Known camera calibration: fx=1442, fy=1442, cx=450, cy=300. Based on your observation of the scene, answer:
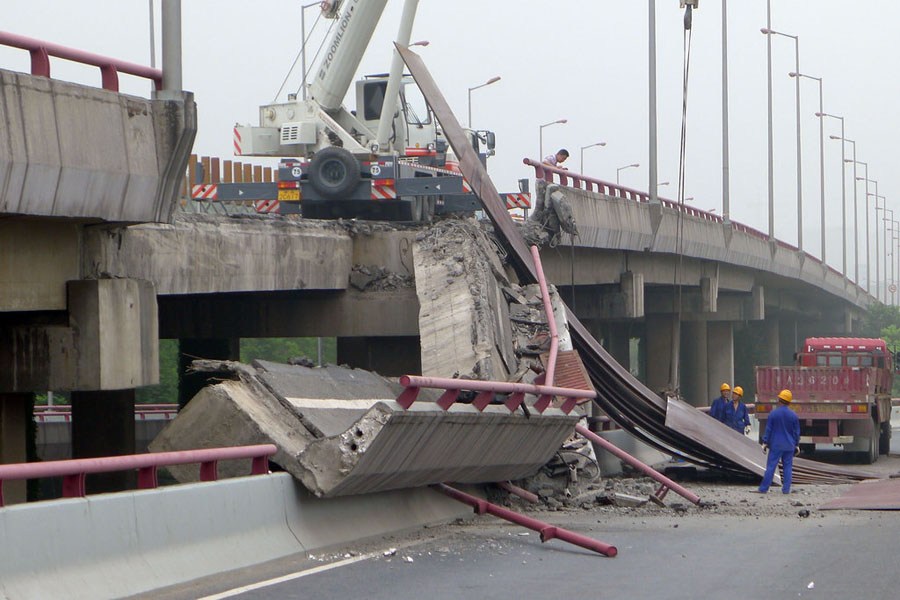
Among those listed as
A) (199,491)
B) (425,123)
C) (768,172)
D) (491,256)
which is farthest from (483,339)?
(768,172)

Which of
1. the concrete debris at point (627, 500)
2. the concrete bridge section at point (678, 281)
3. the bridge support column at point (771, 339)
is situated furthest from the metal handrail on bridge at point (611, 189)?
the bridge support column at point (771, 339)

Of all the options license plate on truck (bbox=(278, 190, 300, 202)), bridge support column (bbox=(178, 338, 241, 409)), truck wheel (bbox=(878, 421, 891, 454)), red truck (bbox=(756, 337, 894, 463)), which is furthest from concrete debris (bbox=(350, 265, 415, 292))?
truck wheel (bbox=(878, 421, 891, 454))

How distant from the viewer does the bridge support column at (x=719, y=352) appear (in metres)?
62.0

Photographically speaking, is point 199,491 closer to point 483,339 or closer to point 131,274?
point 131,274

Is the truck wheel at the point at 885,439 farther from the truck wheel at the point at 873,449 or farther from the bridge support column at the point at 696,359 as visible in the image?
the bridge support column at the point at 696,359

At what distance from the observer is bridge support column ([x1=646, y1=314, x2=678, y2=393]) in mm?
52531

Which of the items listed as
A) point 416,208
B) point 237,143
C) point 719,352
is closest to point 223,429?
point 416,208

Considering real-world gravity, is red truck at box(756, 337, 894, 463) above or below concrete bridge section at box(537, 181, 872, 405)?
below

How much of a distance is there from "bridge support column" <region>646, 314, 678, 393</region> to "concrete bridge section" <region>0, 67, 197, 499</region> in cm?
4024

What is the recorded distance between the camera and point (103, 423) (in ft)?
58.5

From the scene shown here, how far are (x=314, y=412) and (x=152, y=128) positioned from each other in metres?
2.96

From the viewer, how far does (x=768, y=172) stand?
200 feet

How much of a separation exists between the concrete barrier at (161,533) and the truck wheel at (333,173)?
12768 mm

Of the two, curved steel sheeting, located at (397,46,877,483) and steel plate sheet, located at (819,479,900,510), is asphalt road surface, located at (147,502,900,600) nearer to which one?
steel plate sheet, located at (819,479,900,510)
